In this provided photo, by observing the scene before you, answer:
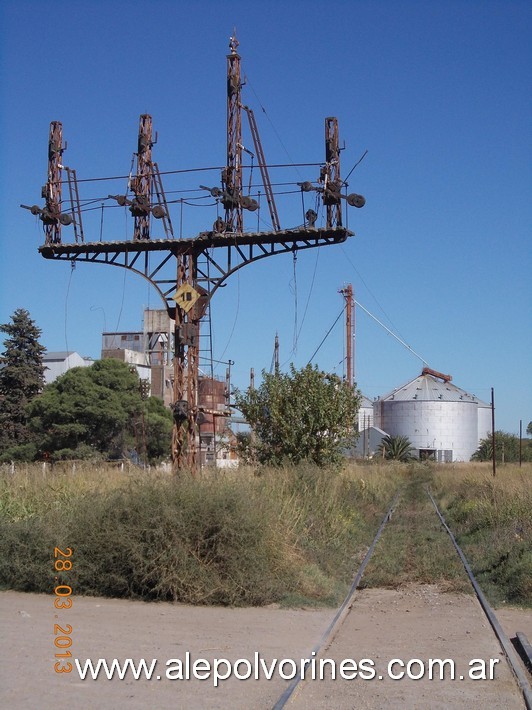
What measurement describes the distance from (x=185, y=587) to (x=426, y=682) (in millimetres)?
4365

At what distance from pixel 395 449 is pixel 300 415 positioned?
6095 centimetres

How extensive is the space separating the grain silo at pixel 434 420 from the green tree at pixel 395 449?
354 cm

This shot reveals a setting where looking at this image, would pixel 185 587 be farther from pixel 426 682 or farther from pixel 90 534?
pixel 426 682

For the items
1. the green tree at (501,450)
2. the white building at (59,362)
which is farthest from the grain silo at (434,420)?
the white building at (59,362)

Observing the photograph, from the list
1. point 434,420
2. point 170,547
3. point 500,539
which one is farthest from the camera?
point 434,420

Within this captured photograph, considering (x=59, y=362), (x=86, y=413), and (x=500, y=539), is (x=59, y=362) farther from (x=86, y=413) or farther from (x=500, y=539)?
(x=500, y=539)

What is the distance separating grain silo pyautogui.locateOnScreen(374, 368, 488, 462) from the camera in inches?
3506

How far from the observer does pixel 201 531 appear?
11.2m

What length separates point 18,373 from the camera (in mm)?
53562

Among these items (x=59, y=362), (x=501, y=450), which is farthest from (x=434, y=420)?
(x=59, y=362)

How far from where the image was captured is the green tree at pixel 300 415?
24.4 metres

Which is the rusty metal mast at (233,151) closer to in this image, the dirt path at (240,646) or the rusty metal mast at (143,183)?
the rusty metal mast at (143,183)

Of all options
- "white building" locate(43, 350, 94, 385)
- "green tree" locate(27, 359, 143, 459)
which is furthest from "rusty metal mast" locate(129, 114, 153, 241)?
"white building" locate(43, 350, 94, 385)

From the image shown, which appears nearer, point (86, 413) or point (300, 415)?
point (300, 415)
